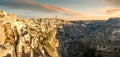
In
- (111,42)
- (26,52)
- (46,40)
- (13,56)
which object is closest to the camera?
(13,56)

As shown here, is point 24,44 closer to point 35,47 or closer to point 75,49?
point 35,47

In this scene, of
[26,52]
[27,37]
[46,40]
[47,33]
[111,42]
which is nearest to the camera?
[26,52]

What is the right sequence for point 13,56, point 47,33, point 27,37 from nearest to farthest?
1. point 13,56
2. point 27,37
3. point 47,33

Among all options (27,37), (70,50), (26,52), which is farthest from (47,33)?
(26,52)

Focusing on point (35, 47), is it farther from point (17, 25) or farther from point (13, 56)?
point (13, 56)

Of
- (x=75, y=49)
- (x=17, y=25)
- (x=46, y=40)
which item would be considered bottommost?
(x=75, y=49)

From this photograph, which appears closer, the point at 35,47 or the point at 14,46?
the point at 14,46

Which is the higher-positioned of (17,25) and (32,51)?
(17,25)

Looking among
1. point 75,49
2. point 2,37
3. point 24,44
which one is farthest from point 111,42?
point 2,37

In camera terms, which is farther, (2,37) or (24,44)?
(24,44)
